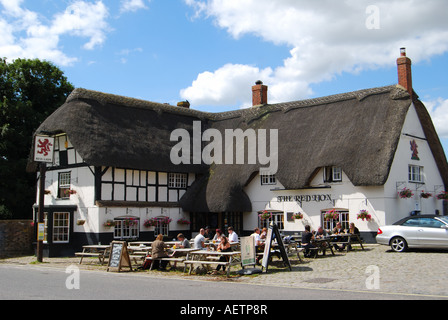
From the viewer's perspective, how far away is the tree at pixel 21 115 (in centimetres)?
3269

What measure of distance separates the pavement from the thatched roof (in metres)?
5.95

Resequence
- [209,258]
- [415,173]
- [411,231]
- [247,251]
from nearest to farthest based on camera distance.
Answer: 1. [247,251]
2. [209,258]
3. [411,231]
4. [415,173]

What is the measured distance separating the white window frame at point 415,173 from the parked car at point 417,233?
6.80m

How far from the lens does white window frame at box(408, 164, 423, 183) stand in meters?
25.5

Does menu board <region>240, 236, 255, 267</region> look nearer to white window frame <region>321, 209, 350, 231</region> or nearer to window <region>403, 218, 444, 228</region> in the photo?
window <region>403, 218, 444, 228</region>

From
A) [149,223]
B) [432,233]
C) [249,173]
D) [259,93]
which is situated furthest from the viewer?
[259,93]

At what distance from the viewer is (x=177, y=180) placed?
29.3 m

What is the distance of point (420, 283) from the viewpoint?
1178cm

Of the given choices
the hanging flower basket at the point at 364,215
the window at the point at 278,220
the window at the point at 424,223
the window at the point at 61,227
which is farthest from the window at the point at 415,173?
the window at the point at 61,227

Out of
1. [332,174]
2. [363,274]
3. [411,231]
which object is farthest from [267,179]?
[363,274]

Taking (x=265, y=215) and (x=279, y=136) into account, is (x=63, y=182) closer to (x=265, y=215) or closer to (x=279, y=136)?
(x=265, y=215)

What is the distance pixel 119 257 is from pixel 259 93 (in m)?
19.2

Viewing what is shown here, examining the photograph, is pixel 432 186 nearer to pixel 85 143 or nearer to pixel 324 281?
pixel 324 281
